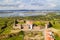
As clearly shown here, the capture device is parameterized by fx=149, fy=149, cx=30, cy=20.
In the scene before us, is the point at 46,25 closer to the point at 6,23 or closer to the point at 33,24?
the point at 33,24

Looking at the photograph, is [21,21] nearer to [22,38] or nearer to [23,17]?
[23,17]

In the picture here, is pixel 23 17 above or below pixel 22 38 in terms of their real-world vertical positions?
above

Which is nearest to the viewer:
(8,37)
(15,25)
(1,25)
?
(8,37)

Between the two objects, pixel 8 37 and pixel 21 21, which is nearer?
pixel 8 37

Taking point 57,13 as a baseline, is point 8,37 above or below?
below

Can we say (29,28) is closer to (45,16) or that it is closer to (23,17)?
(23,17)

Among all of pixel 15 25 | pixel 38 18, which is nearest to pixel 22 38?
pixel 15 25

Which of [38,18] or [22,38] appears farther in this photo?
[38,18]

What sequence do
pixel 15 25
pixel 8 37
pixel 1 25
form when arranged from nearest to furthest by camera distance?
1. pixel 8 37
2. pixel 15 25
3. pixel 1 25

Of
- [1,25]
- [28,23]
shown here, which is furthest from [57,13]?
[1,25]

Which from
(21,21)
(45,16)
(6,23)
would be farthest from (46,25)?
(6,23)
